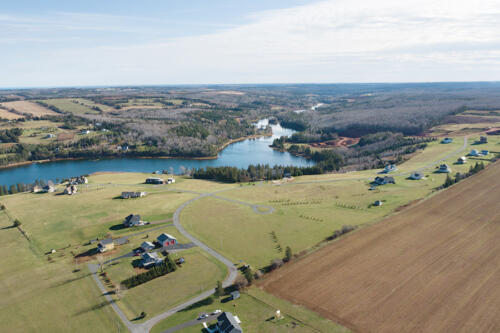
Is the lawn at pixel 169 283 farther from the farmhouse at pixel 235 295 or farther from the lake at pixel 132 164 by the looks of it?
the lake at pixel 132 164

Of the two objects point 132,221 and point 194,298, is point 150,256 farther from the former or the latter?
point 132,221

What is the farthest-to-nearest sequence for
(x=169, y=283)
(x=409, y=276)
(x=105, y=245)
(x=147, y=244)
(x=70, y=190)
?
(x=70, y=190) → (x=105, y=245) → (x=147, y=244) → (x=169, y=283) → (x=409, y=276)

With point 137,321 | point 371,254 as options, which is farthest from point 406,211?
point 137,321

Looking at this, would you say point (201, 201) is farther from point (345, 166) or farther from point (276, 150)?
point (276, 150)

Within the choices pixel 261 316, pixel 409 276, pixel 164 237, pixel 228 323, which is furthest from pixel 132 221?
pixel 409 276

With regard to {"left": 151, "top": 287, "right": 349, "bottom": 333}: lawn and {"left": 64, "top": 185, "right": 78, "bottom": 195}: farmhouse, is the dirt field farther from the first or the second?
{"left": 64, "top": 185, "right": 78, "bottom": 195}: farmhouse
